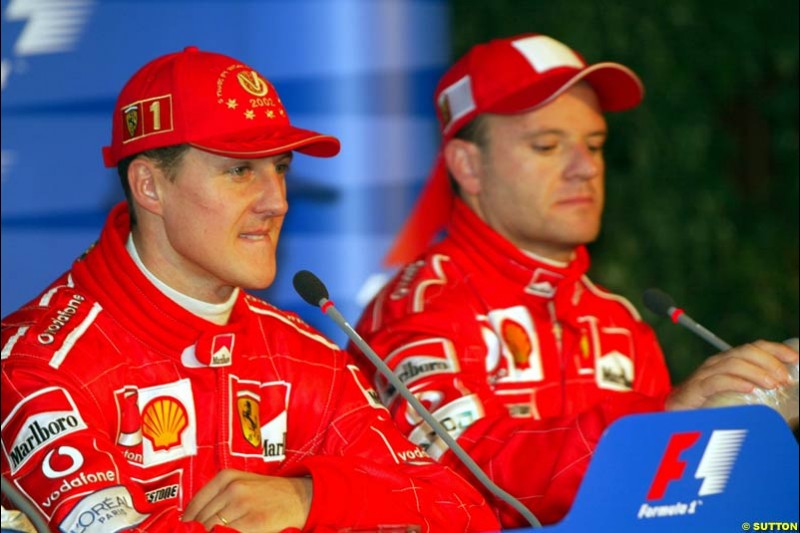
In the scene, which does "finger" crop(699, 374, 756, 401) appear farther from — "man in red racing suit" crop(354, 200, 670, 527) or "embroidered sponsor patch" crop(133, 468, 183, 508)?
"embroidered sponsor patch" crop(133, 468, 183, 508)

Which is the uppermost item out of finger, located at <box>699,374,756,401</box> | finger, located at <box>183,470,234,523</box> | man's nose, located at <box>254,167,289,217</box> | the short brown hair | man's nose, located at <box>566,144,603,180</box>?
the short brown hair

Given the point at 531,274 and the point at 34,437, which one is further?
the point at 531,274

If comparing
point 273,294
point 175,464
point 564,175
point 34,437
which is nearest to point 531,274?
point 564,175

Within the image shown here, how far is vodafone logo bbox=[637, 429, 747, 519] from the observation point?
189 cm

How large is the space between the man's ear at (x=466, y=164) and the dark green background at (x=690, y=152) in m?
1.04

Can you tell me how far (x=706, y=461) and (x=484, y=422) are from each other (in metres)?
0.68

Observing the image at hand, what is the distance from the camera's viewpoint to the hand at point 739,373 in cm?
238

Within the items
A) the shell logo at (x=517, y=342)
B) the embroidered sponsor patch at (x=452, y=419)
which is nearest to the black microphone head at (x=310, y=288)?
the embroidered sponsor patch at (x=452, y=419)

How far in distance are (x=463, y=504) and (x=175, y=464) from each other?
0.45m

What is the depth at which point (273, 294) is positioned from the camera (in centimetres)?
335

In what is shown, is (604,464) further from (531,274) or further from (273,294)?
(273,294)

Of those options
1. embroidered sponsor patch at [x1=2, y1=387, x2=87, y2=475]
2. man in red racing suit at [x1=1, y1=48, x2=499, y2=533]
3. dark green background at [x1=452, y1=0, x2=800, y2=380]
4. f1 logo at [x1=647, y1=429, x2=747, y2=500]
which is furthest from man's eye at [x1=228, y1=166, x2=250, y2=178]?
dark green background at [x1=452, y1=0, x2=800, y2=380]

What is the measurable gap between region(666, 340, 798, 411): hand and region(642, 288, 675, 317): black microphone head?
0.52 feet

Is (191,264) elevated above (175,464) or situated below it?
above
